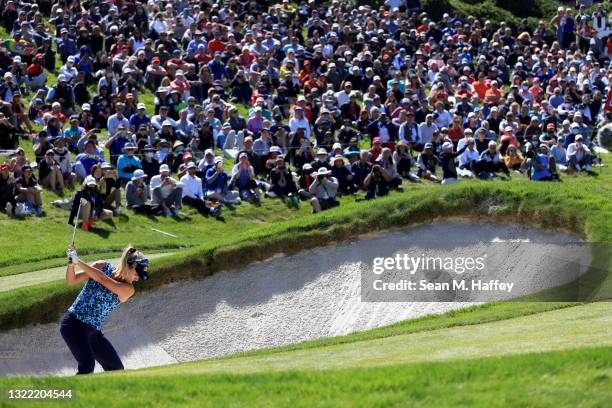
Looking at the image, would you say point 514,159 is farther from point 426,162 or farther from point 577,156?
point 426,162

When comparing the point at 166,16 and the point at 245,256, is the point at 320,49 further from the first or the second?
the point at 245,256

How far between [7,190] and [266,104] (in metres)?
9.05

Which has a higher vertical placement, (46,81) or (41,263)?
(46,81)

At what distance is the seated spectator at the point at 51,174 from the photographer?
25047mm

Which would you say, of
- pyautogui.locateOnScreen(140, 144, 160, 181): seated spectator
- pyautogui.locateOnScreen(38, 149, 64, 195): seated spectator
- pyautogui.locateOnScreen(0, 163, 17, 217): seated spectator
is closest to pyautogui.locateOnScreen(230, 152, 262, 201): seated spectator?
pyautogui.locateOnScreen(140, 144, 160, 181): seated spectator

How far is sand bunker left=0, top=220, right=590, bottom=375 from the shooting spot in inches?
663

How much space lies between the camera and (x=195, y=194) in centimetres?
2620

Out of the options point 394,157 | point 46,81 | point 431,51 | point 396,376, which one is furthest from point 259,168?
point 396,376

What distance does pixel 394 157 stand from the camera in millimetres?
28844

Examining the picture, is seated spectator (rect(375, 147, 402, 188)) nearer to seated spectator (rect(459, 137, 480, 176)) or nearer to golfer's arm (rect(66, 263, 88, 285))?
seated spectator (rect(459, 137, 480, 176))

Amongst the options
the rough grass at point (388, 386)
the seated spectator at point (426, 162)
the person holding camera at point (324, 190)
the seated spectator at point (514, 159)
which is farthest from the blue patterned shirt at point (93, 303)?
the seated spectator at point (514, 159)

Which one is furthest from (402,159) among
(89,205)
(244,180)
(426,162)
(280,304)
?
(280,304)

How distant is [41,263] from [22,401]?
35.6 feet

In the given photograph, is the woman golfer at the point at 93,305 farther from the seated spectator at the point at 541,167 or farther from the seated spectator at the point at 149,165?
the seated spectator at the point at 541,167
